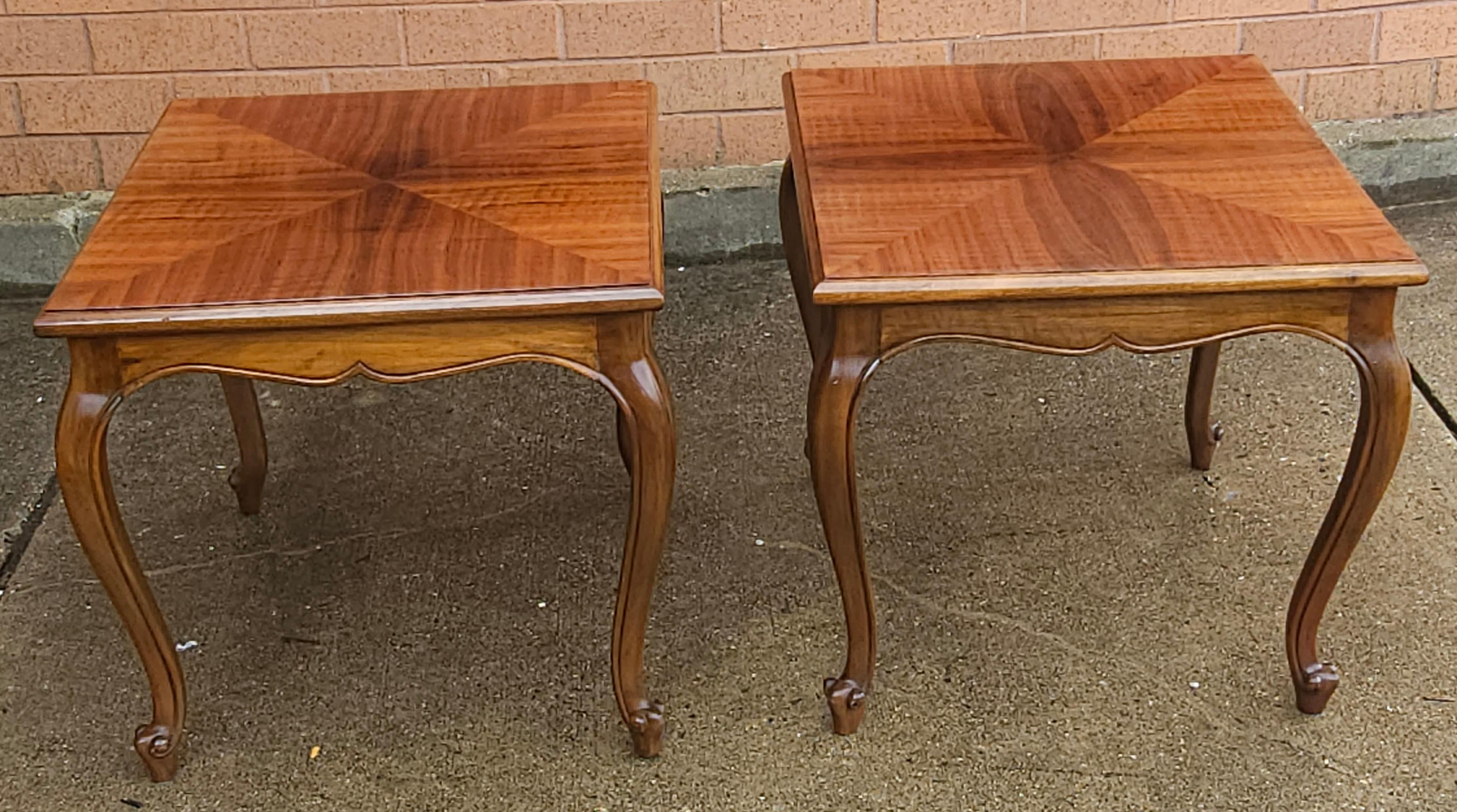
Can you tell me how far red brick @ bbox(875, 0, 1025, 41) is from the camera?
2.45 meters

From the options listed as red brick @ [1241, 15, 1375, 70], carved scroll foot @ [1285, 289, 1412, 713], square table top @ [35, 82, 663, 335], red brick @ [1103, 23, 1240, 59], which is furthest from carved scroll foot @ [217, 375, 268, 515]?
red brick @ [1241, 15, 1375, 70]

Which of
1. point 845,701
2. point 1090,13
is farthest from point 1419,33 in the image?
point 845,701

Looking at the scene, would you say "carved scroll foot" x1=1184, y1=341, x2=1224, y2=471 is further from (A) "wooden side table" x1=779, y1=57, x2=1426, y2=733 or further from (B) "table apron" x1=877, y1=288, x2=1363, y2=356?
(B) "table apron" x1=877, y1=288, x2=1363, y2=356

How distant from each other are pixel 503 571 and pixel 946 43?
1152mm

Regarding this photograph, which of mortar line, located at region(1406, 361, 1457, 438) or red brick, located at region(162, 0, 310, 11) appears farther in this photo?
red brick, located at region(162, 0, 310, 11)

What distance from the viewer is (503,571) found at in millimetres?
1939

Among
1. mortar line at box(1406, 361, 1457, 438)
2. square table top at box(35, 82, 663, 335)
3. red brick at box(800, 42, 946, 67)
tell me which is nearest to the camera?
square table top at box(35, 82, 663, 335)

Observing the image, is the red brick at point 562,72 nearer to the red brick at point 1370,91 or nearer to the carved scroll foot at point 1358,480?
the red brick at point 1370,91

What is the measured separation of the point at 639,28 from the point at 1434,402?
4.32ft

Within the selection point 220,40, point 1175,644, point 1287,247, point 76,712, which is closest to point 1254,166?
Result: point 1287,247

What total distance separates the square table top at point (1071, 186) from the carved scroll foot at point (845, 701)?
48 cm

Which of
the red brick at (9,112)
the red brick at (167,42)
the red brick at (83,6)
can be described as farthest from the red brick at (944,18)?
the red brick at (9,112)

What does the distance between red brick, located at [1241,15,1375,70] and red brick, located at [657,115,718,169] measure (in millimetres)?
885

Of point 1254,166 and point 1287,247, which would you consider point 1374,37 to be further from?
point 1287,247
